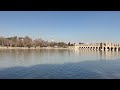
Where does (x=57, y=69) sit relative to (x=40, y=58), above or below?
below

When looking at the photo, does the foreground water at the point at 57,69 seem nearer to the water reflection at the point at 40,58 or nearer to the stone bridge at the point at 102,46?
the water reflection at the point at 40,58

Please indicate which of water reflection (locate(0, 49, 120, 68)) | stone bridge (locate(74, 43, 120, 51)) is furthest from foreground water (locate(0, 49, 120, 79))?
stone bridge (locate(74, 43, 120, 51))

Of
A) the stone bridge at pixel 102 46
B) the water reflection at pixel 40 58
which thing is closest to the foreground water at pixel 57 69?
the water reflection at pixel 40 58

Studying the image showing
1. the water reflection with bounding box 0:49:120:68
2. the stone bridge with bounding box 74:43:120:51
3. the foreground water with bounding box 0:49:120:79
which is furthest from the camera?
the stone bridge with bounding box 74:43:120:51

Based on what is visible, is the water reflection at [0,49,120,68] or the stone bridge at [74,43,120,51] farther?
the stone bridge at [74,43,120,51]

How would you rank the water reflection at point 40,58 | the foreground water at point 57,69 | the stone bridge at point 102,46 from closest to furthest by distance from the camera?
the foreground water at point 57,69, the water reflection at point 40,58, the stone bridge at point 102,46

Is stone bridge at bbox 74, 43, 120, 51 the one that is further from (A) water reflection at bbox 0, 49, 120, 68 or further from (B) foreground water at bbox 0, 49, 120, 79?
(B) foreground water at bbox 0, 49, 120, 79

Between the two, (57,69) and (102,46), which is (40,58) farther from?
(102,46)

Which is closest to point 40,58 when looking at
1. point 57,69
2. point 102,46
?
point 57,69
